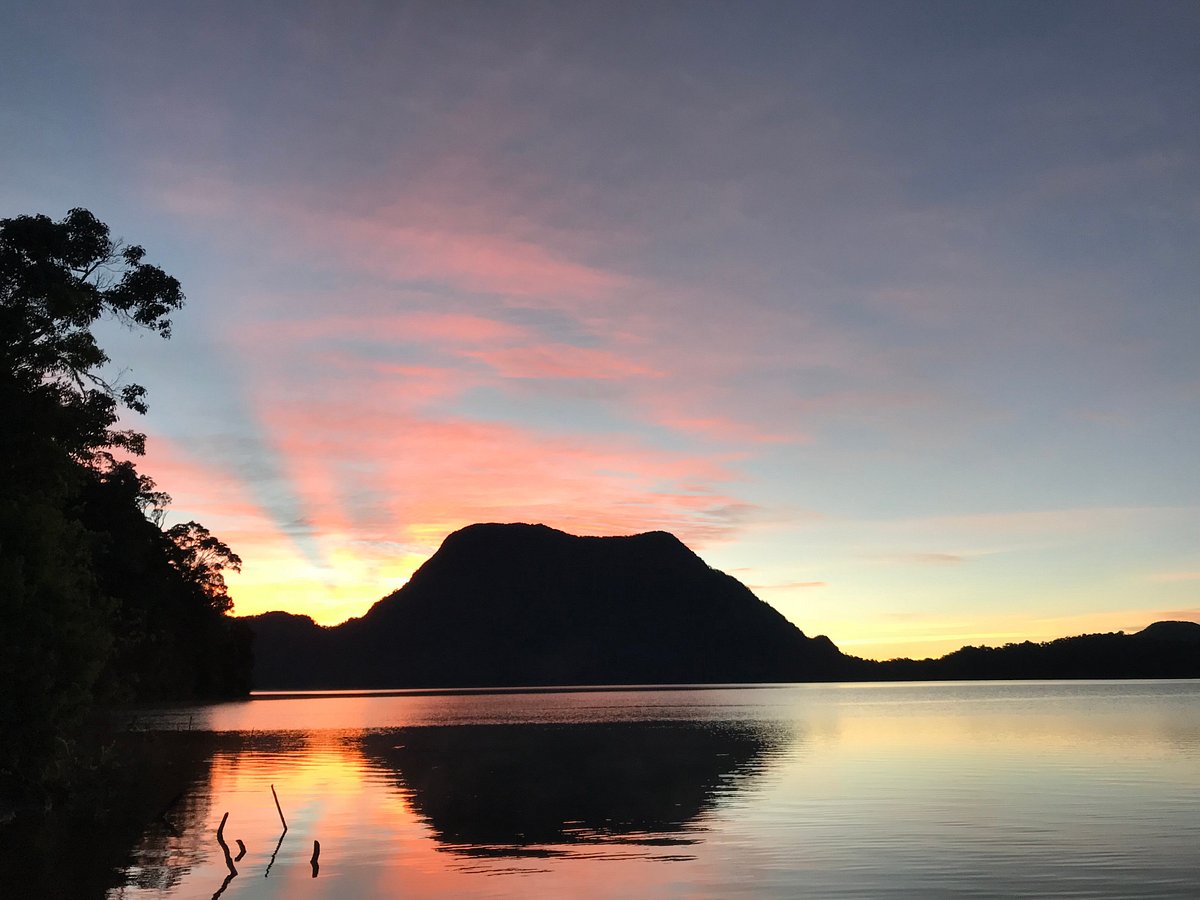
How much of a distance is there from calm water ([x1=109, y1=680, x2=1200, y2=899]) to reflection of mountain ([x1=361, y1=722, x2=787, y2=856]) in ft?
0.65

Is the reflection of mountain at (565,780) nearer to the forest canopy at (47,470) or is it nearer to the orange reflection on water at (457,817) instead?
the orange reflection on water at (457,817)

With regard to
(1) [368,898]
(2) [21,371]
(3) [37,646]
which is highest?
(2) [21,371]

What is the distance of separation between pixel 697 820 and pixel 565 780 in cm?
1557

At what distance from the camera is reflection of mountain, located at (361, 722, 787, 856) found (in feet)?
112

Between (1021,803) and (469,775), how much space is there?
27271 millimetres

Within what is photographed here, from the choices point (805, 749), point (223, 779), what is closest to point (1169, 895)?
point (223, 779)

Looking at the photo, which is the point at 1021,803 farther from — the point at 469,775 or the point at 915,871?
the point at 469,775

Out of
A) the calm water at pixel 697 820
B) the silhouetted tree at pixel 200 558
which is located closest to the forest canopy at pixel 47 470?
the calm water at pixel 697 820

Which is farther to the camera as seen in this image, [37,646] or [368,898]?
[37,646]

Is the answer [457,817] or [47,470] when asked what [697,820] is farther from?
[47,470]

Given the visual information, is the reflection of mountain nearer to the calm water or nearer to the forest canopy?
the calm water

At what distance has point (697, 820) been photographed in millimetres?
36594

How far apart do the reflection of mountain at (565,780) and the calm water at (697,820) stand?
0.65 feet

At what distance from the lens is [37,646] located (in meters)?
34.2
